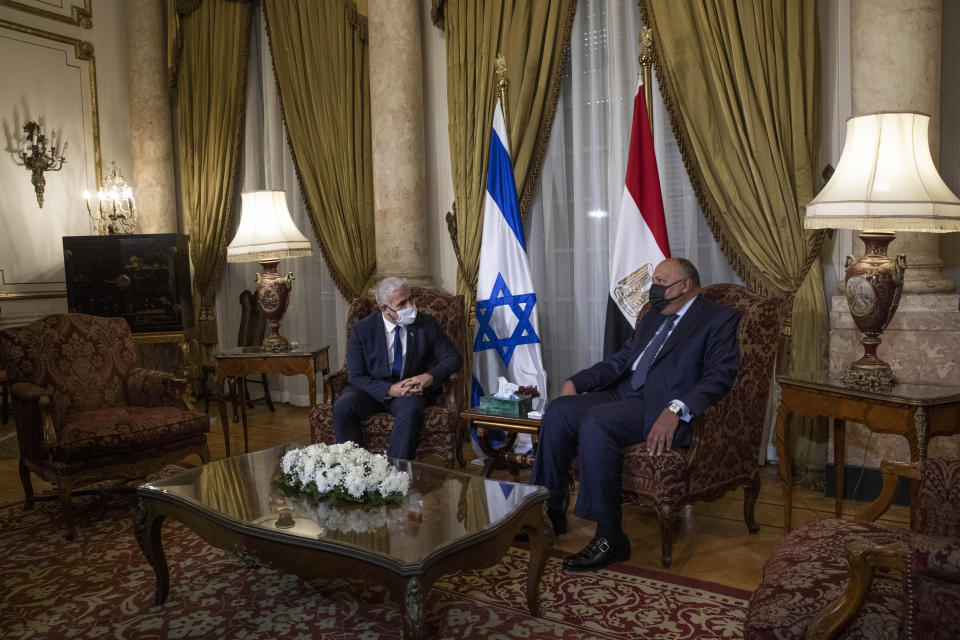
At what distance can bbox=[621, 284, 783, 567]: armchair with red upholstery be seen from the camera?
3004 mm

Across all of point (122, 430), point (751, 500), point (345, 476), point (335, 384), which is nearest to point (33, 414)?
point (122, 430)

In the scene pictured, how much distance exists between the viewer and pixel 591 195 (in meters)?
4.82

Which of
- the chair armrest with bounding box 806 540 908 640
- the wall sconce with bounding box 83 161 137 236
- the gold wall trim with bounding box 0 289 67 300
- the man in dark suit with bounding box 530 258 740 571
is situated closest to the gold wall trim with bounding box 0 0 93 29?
the wall sconce with bounding box 83 161 137 236

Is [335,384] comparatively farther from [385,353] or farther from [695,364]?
[695,364]

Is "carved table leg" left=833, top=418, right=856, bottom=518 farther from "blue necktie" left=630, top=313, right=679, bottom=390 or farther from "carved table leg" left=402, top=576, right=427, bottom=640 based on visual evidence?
"carved table leg" left=402, top=576, right=427, bottom=640

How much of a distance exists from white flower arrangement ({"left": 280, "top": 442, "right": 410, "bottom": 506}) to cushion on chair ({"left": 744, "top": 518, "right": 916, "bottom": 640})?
46.8 inches

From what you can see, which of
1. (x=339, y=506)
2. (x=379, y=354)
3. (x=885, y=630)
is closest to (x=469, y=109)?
(x=379, y=354)

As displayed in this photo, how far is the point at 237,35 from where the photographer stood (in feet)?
20.9

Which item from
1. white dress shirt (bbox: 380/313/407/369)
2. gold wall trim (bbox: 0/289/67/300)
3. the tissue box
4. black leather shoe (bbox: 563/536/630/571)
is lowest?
black leather shoe (bbox: 563/536/630/571)

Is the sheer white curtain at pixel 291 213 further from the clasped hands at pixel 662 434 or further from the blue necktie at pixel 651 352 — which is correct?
the clasped hands at pixel 662 434

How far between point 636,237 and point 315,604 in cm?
248

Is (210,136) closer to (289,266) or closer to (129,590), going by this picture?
(289,266)

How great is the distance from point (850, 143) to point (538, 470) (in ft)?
5.95

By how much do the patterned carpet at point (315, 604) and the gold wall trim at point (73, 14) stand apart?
15.9 ft
